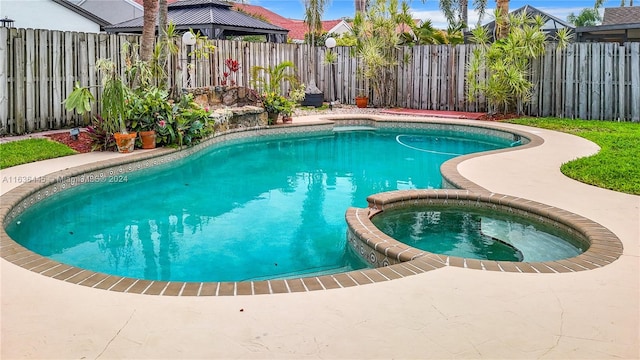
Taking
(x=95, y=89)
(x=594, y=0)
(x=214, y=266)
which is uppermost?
(x=594, y=0)

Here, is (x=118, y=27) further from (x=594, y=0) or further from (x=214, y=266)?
(x=594, y=0)

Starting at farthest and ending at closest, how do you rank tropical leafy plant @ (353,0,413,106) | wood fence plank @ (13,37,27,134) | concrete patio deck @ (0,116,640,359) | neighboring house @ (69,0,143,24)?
neighboring house @ (69,0,143,24) → tropical leafy plant @ (353,0,413,106) → wood fence plank @ (13,37,27,134) → concrete patio deck @ (0,116,640,359)

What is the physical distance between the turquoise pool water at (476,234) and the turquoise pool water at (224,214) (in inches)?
24.4

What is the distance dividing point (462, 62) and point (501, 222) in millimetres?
10837

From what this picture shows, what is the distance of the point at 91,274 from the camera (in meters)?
3.83

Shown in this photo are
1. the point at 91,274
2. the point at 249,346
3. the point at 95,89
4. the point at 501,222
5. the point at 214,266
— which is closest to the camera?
the point at 249,346

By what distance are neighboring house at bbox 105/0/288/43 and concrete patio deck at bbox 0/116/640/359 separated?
632 inches

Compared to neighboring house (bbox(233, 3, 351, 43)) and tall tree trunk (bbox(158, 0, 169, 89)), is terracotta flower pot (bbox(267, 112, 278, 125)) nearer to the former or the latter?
tall tree trunk (bbox(158, 0, 169, 89))

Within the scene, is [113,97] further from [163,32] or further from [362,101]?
[362,101]

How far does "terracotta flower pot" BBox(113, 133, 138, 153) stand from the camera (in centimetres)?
877

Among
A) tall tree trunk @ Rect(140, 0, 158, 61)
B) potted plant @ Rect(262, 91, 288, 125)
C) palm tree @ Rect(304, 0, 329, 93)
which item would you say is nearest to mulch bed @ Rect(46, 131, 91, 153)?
tall tree trunk @ Rect(140, 0, 158, 61)

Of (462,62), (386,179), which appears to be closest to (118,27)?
(462,62)

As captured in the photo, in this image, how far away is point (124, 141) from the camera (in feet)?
28.8

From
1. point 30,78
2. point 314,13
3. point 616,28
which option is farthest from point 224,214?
point 314,13
